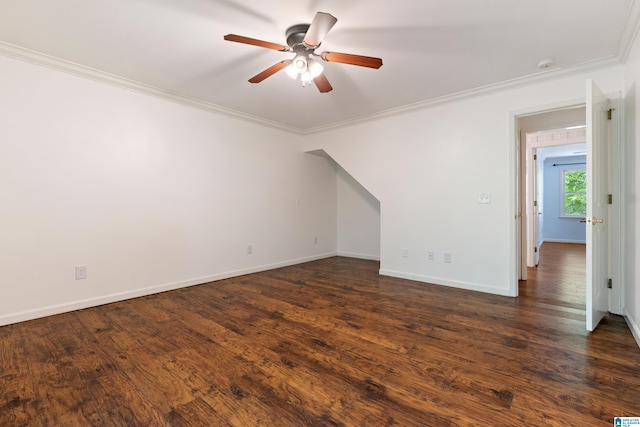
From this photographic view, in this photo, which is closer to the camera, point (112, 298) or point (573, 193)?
point (112, 298)

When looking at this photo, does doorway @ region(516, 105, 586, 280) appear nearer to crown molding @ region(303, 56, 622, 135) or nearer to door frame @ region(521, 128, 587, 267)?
door frame @ region(521, 128, 587, 267)

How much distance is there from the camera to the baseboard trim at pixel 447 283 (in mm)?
3356

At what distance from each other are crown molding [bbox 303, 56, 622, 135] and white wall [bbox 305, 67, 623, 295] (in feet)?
0.18

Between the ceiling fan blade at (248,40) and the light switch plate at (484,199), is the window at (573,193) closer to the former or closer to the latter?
the light switch plate at (484,199)

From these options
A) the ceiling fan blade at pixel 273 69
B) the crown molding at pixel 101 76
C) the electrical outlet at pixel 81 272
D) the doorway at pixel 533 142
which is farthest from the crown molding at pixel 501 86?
the electrical outlet at pixel 81 272

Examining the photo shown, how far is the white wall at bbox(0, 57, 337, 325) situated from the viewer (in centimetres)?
261

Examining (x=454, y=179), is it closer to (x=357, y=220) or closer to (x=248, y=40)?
(x=357, y=220)

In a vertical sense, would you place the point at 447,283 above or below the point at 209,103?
below

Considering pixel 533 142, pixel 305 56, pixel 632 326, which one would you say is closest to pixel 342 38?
pixel 305 56

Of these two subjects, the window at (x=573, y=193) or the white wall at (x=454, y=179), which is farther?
the window at (x=573, y=193)

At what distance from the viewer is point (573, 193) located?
827cm

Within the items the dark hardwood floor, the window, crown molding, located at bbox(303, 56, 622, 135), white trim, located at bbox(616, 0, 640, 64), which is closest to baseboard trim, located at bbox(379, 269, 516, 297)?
the dark hardwood floor

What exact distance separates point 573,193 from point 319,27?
9.79 meters

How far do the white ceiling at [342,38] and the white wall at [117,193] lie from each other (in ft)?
1.34
